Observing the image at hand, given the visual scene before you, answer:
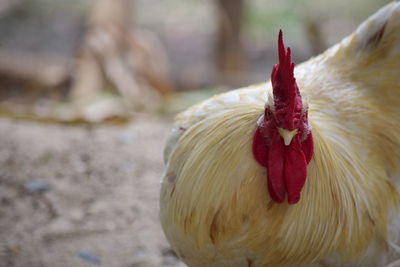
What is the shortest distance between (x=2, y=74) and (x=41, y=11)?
399 cm

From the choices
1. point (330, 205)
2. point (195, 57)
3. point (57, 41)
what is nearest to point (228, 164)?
point (330, 205)

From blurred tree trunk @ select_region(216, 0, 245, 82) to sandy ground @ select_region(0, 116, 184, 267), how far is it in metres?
2.56

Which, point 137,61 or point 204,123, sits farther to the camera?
point 137,61

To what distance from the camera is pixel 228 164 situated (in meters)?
2.29

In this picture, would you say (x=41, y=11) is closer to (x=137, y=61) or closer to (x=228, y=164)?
(x=137, y=61)

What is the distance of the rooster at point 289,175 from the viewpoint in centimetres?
220

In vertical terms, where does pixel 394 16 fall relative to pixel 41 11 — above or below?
below

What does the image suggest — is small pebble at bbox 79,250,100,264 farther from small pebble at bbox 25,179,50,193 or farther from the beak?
the beak

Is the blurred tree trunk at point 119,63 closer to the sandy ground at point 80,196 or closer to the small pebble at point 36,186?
the sandy ground at point 80,196

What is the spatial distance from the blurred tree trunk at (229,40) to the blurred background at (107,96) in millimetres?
15

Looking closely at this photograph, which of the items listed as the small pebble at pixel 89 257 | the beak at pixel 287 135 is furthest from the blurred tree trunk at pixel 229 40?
the beak at pixel 287 135

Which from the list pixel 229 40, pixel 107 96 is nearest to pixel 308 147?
pixel 107 96

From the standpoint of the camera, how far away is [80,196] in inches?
155

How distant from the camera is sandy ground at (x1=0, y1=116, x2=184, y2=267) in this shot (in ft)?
11.0
